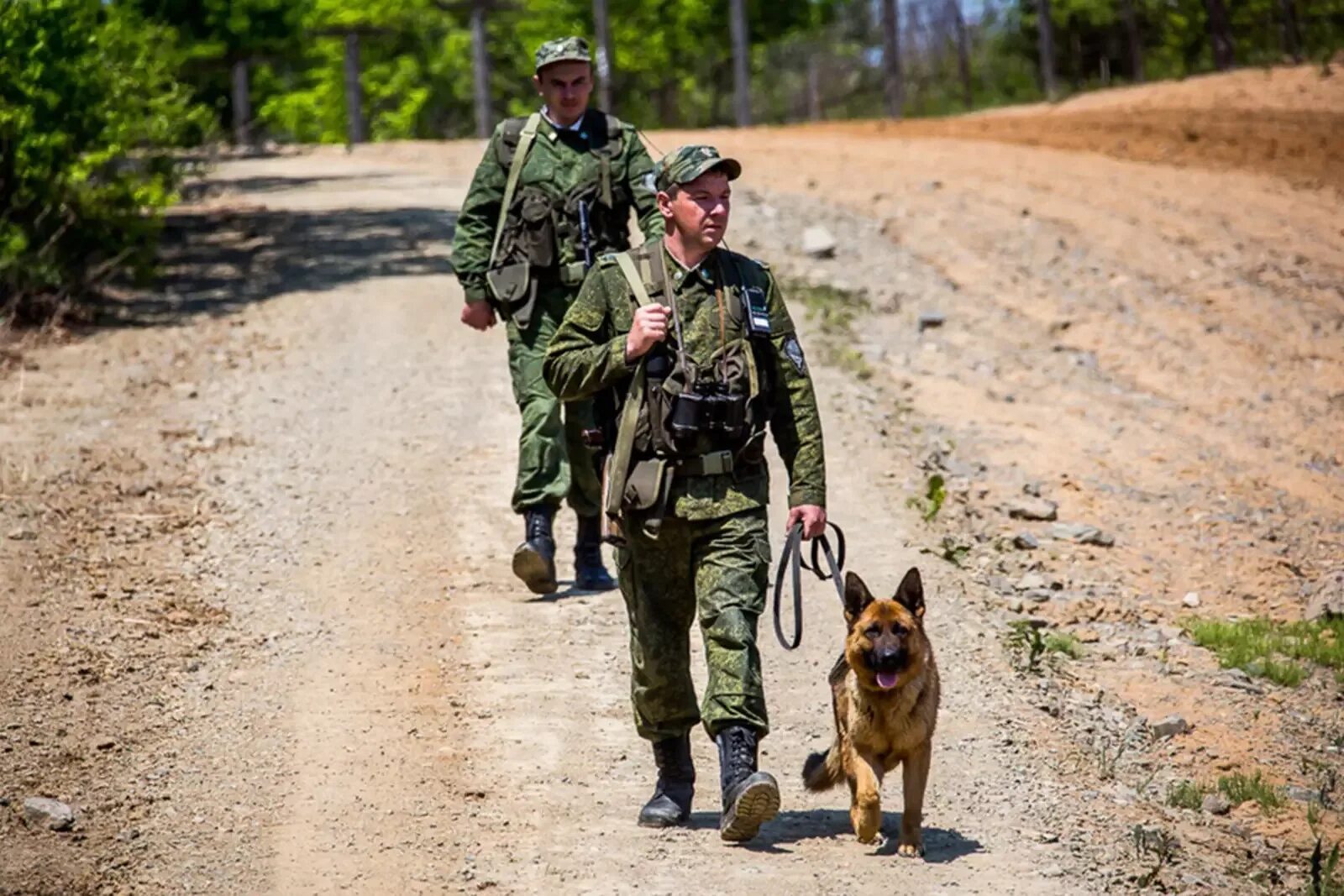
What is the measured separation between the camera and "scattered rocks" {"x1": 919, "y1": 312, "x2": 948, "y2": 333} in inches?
663

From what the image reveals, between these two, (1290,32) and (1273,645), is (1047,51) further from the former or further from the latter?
(1273,645)

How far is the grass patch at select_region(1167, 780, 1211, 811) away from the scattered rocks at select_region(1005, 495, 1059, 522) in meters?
4.07

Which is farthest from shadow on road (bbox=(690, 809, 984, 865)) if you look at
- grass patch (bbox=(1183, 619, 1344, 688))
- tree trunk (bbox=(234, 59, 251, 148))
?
tree trunk (bbox=(234, 59, 251, 148))

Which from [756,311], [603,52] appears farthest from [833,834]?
[603,52]

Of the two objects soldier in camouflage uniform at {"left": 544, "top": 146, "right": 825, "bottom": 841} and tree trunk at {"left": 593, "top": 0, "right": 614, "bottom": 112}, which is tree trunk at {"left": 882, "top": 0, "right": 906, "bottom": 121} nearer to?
tree trunk at {"left": 593, "top": 0, "right": 614, "bottom": 112}

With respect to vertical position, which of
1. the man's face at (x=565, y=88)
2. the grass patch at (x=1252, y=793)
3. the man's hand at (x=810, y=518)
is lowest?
the grass patch at (x=1252, y=793)

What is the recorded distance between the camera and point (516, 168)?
8.90m

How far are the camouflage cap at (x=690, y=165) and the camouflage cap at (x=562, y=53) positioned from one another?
2576 mm

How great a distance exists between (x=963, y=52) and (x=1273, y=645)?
1219 inches

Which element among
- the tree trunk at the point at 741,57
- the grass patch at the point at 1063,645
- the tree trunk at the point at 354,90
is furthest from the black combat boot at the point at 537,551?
the tree trunk at the point at 354,90

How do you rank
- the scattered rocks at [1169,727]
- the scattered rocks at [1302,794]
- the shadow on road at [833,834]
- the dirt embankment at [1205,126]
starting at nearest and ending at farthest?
the shadow on road at [833,834], the scattered rocks at [1302,794], the scattered rocks at [1169,727], the dirt embankment at [1205,126]

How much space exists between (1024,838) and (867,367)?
853 centimetres

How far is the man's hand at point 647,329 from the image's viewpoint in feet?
19.8

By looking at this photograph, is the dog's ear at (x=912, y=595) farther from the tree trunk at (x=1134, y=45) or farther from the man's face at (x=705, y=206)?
the tree trunk at (x=1134, y=45)
